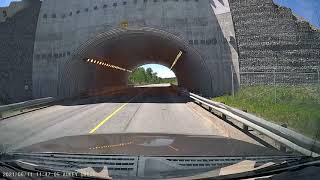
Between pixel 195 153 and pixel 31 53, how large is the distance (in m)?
31.4

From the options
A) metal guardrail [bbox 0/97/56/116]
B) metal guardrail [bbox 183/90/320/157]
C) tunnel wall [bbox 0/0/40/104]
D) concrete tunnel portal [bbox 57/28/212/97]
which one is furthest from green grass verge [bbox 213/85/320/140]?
tunnel wall [bbox 0/0/40/104]

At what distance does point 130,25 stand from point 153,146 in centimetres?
2726

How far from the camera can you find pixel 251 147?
5.52 m

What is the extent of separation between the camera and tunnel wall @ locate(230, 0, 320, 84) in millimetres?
28344

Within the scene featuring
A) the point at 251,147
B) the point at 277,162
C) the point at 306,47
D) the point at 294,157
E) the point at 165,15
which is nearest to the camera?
the point at 277,162

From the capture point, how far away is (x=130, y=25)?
31.9m

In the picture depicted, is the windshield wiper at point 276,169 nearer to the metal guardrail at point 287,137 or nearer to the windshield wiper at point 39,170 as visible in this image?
the metal guardrail at point 287,137

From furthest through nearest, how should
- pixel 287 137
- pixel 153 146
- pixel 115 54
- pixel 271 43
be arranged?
pixel 115 54 → pixel 271 43 → pixel 287 137 → pixel 153 146

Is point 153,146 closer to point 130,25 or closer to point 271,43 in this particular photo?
point 271,43

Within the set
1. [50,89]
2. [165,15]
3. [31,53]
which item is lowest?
[50,89]

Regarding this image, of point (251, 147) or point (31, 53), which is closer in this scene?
point (251, 147)

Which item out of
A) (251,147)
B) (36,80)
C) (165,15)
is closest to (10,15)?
(36,80)


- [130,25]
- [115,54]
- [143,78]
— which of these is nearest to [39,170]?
[130,25]

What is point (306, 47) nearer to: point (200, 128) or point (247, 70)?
point (247, 70)
